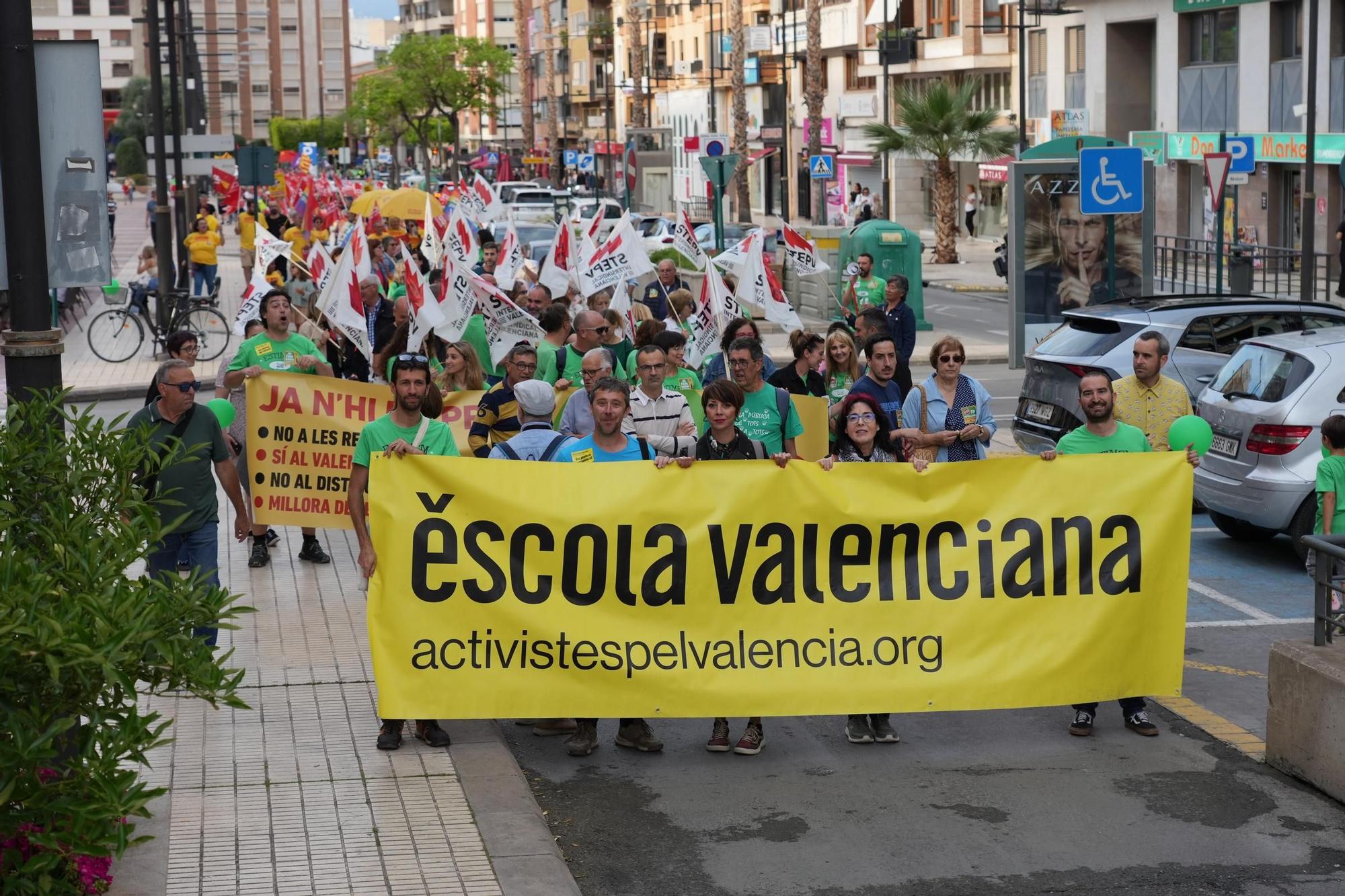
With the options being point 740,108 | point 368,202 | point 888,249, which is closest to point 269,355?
point 888,249

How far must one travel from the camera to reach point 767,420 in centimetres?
949

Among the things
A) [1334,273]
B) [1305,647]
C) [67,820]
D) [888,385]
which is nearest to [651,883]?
[67,820]

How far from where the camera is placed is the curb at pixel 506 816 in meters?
6.42

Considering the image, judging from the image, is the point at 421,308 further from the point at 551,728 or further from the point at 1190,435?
the point at 1190,435

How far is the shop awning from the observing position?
172 ft

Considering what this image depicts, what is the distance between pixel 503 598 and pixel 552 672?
14.9 inches

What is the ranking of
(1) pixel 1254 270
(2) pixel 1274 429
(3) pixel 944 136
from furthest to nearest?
(3) pixel 944 136 → (1) pixel 1254 270 → (2) pixel 1274 429

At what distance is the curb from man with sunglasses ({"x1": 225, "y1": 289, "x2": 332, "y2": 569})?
407 cm

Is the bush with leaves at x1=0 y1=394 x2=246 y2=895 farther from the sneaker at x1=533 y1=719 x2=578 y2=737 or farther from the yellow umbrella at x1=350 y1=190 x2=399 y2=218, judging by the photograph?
the yellow umbrella at x1=350 y1=190 x2=399 y2=218

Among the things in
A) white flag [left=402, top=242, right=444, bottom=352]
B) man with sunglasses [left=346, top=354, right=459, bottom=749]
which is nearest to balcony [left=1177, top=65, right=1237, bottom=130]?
white flag [left=402, top=242, right=444, bottom=352]

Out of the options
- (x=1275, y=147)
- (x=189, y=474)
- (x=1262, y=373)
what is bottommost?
(x=189, y=474)

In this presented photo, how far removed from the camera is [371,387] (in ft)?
39.3

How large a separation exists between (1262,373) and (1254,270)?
17.1 metres

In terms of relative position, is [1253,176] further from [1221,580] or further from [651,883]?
[651,883]
